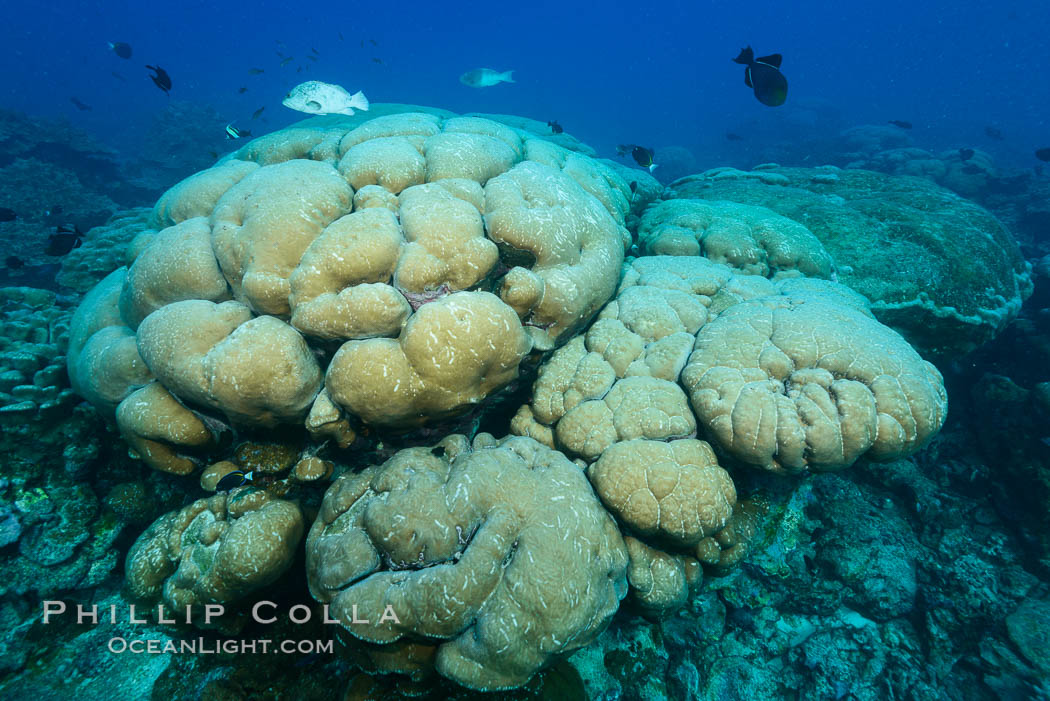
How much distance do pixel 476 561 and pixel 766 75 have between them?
6.41 meters

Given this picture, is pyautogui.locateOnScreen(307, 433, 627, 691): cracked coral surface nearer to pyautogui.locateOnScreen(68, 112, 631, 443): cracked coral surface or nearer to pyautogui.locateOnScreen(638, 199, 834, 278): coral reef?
pyautogui.locateOnScreen(68, 112, 631, 443): cracked coral surface

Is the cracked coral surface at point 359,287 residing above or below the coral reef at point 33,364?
above

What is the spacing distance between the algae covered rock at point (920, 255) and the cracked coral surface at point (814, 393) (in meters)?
2.80

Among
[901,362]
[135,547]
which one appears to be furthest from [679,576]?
[135,547]

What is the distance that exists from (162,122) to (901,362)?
125ft

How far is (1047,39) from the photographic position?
82062mm

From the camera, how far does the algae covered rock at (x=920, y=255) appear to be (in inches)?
215

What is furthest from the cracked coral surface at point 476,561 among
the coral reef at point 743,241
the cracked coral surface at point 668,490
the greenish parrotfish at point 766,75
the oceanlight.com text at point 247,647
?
the greenish parrotfish at point 766,75

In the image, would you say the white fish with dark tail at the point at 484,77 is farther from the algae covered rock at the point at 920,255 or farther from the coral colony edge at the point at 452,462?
the coral colony edge at the point at 452,462

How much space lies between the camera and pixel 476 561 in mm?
2455

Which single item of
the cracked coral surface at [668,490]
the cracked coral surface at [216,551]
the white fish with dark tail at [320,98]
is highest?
the white fish with dark tail at [320,98]

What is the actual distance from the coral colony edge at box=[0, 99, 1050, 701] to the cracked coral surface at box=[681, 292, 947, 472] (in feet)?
0.09

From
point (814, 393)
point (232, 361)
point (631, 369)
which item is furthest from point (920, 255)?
point (232, 361)

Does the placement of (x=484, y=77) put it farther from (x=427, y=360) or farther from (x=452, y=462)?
(x=452, y=462)
